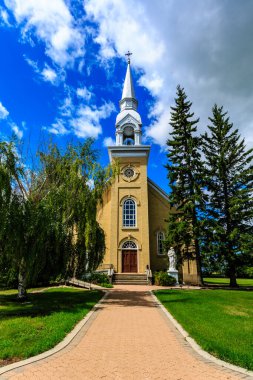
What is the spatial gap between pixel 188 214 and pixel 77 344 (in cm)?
1775

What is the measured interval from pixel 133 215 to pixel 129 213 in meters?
0.45

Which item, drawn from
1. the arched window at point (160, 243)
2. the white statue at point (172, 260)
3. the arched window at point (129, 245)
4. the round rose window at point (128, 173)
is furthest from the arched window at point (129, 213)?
the white statue at point (172, 260)

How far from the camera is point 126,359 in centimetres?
523

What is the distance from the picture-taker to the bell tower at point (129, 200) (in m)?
26.2

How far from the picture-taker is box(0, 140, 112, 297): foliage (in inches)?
420

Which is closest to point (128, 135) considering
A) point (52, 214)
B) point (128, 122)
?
point (128, 122)

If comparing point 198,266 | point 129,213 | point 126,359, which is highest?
point 129,213

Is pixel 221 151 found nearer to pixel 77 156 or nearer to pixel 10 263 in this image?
pixel 77 156

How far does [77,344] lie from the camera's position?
20.2 ft

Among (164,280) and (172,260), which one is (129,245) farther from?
(164,280)

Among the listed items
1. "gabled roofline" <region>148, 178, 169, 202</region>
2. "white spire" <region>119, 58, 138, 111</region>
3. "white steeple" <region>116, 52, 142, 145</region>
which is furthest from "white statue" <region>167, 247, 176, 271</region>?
"white spire" <region>119, 58, 138, 111</region>

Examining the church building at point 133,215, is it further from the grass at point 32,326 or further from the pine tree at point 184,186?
the grass at point 32,326

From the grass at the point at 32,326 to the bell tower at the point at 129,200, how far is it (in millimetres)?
14933

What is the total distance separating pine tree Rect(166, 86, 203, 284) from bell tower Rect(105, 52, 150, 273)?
4143mm
